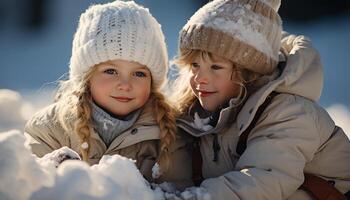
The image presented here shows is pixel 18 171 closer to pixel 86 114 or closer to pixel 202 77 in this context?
pixel 86 114

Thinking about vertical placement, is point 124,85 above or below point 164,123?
above

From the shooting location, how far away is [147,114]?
2.48m

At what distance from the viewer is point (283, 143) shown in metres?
2.14

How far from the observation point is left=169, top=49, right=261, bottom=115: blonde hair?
2445mm

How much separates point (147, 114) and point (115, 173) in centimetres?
103

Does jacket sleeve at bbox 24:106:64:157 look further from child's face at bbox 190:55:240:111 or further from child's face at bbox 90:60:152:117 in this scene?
child's face at bbox 190:55:240:111

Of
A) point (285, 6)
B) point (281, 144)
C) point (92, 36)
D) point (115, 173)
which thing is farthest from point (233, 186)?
point (285, 6)

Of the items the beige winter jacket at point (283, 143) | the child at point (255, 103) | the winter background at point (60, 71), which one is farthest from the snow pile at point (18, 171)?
the child at point (255, 103)

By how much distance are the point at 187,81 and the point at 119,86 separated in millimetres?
361

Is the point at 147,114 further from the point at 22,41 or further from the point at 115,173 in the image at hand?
the point at 22,41

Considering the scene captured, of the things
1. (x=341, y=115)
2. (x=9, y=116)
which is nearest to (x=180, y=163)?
(x=9, y=116)

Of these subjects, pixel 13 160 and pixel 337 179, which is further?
pixel 337 179

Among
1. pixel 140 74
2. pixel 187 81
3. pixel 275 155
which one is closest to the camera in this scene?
pixel 275 155

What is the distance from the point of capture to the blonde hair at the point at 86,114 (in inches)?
93.1
